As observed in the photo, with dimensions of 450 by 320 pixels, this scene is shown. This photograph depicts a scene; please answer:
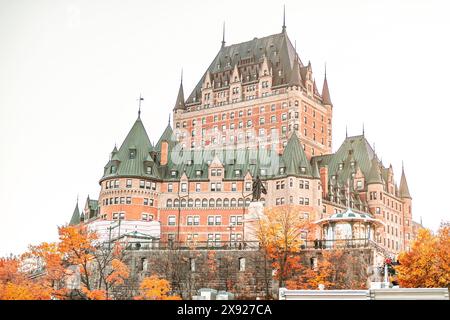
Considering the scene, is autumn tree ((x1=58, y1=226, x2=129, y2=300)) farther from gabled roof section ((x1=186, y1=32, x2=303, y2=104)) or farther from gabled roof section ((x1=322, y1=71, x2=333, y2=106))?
gabled roof section ((x1=322, y1=71, x2=333, y2=106))

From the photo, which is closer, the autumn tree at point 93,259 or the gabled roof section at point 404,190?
the autumn tree at point 93,259

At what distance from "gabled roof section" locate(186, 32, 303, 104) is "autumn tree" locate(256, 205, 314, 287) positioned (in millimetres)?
18257

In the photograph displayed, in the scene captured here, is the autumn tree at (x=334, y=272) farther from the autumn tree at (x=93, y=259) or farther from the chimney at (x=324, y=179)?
the chimney at (x=324, y=179)

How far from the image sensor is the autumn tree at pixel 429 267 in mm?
22953

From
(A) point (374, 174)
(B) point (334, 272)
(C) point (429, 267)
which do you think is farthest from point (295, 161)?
(C) point (429, 267)

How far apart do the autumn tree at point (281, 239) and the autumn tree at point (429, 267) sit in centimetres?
628

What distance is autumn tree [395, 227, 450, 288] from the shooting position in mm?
22953

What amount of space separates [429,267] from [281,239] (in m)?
10.3

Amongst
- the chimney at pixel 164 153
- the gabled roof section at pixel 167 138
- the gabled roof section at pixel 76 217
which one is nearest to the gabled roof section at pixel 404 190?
the gabled roof section at pixel 167 138

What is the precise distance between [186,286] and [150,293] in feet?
6.61

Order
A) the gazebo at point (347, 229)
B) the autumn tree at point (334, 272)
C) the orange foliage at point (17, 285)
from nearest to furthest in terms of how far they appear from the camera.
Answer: the orange foliage at point (17, 285) → the autumn tree at point (334, 272) → the gazebo at point (347, 229)

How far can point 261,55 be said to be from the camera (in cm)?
5431
